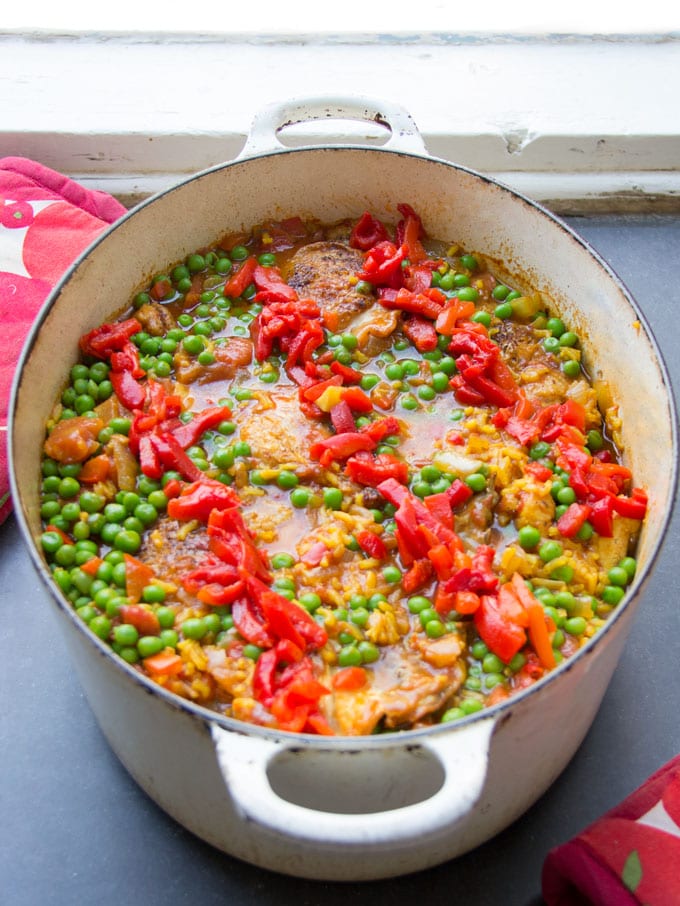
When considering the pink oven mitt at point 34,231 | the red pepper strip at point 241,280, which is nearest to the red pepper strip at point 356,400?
the red pepper strip at point 241,280

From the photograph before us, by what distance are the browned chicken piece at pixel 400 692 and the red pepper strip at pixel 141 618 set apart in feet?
1.60

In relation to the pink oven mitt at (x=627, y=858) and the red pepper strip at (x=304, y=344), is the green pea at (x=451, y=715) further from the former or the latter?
the red pepper strip at (x=304, y=344)

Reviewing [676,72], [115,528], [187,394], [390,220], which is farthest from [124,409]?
[676,72]

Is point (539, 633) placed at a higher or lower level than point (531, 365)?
lower

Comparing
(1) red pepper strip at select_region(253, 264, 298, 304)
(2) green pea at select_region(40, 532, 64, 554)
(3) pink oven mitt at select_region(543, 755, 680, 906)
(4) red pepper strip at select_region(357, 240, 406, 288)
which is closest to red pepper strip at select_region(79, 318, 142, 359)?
(1) red pepper strip at select_region(253, 264, 298, 304)

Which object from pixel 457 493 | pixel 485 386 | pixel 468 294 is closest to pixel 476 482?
pixel 457 493

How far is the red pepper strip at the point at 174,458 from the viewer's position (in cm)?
288

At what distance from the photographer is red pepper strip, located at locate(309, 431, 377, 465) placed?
2938 millimetres

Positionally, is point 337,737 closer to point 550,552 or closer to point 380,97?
point 550,552

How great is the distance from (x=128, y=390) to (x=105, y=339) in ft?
0.62

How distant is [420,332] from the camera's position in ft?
10.9

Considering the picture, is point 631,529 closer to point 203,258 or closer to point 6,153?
point 203,258

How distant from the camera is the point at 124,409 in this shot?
122 inches

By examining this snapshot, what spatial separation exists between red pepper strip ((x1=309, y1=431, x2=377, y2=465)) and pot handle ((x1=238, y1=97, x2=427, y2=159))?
102 cm
